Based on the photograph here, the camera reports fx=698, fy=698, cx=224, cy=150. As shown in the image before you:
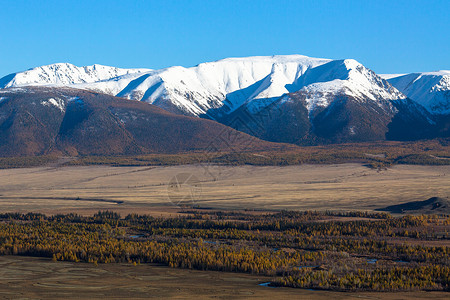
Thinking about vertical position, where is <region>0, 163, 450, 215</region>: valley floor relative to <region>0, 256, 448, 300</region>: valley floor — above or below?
above

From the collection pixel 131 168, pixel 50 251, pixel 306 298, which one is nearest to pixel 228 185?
pixel 131 168

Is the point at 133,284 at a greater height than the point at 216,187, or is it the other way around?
the point at 216,187

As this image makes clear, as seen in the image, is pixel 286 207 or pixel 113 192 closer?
pixel 286 207

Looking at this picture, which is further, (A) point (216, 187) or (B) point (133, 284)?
(A) point (216, 187)

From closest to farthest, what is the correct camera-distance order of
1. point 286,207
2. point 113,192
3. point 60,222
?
1. point 60,222
2. point 286,207
3. point 113,192

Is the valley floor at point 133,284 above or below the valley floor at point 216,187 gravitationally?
below

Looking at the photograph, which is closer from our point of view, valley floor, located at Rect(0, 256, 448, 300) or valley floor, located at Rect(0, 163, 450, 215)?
valley floor, located at Rect(0, 256, 448, 300)

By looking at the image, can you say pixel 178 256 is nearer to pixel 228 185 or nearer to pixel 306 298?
pixel 306 298

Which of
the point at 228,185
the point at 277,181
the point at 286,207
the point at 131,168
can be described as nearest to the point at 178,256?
the point at 286,207

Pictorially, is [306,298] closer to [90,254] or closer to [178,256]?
[178,256]

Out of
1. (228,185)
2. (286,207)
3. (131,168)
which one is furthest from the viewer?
(131,168)

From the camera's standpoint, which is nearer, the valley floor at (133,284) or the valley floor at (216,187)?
the valley floor at (133,284)
